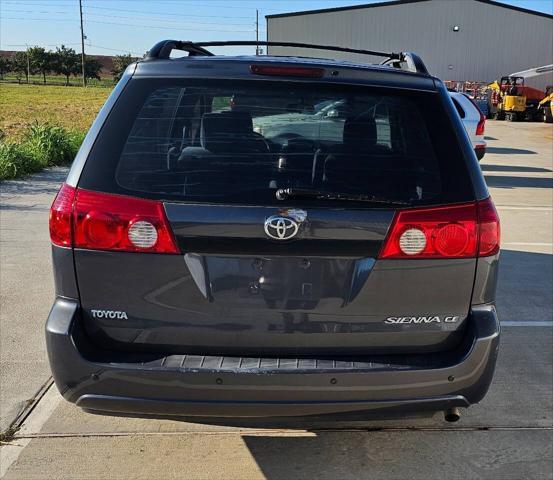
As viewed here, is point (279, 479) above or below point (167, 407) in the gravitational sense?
below

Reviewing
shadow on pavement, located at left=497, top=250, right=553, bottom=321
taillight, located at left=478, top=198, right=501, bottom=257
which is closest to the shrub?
shadow on pavement, located at left=497, top=250, right=553, bottom=321

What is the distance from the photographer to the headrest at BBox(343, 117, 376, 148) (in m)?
2.57

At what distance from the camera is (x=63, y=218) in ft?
8.00

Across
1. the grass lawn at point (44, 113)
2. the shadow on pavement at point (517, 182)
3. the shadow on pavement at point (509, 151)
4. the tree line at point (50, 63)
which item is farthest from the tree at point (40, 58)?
the shadow on pavement at point (517, 182)

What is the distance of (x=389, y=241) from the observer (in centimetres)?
240

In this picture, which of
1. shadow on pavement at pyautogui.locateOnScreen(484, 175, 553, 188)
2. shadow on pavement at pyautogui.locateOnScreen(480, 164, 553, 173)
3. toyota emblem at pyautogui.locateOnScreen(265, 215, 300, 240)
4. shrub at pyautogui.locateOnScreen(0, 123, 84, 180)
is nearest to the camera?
toyota emblem at pyautogui.locateOnScreen(265, 215, 300, 240)

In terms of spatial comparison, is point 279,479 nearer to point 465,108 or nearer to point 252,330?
point 252,330

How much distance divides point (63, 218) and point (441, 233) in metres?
1.52

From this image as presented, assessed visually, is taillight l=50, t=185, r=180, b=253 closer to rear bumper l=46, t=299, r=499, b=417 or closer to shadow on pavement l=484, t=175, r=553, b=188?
rear bumper l=46, t=299, r=499, b=417

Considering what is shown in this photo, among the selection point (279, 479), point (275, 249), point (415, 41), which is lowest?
point (279, 479)

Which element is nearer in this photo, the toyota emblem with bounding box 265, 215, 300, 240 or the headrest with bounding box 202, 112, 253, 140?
the toyota emblem with bounding box 265, 215, 300, 240

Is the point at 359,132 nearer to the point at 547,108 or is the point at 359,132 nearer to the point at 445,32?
the point at 547,108

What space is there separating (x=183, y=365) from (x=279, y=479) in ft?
3.03

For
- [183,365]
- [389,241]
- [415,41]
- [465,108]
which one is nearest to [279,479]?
[183,365]
